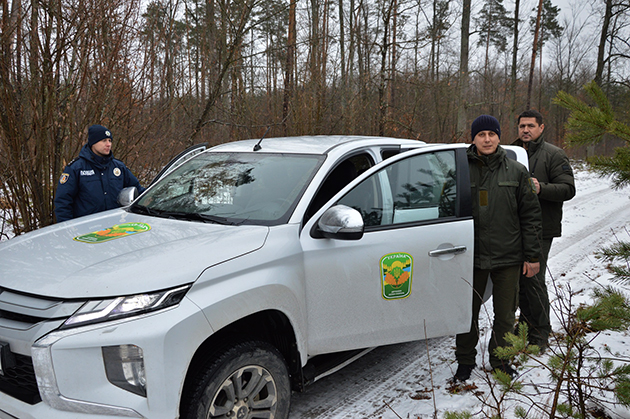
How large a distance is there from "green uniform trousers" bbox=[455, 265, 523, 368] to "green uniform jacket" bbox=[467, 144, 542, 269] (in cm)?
11

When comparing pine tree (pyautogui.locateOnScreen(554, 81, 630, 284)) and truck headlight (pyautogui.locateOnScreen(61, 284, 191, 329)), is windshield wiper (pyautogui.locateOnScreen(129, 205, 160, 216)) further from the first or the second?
pine tree (pyautogui.locateOnScreen(554, 81, 630, 284))

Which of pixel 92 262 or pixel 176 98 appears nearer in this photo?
pixel 92 262

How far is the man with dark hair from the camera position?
4117 mm

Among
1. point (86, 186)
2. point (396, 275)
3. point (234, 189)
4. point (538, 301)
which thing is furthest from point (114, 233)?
point (538, 301)

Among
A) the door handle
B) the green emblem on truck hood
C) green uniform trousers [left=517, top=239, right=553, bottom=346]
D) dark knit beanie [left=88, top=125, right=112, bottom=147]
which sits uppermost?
dark knit beanie [left=88, top=125, right=112, bottom=147]

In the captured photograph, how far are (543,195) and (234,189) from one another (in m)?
2.67

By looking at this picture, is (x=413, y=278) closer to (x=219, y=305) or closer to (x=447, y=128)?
(x=219, y=305)

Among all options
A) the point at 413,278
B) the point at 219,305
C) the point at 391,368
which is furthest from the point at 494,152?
the point at 219,305

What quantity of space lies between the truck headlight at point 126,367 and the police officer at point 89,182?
264 cm

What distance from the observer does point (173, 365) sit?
217 centimetres

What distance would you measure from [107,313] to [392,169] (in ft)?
6.98

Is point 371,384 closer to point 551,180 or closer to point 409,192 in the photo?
point 409,192

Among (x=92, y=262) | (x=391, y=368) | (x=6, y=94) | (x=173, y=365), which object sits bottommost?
(x=391, y=368)


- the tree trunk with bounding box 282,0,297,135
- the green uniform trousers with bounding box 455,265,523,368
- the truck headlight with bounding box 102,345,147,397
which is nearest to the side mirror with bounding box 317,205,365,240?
the truck headlight with bounding box 102,345,147,397
